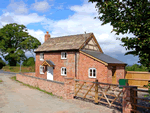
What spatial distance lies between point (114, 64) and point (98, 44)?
7.68m

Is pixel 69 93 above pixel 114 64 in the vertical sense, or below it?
below

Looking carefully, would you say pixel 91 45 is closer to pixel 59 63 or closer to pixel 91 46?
pixel 91 46

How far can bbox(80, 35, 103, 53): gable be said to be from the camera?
23822mm

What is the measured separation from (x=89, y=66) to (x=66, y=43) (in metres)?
6.55

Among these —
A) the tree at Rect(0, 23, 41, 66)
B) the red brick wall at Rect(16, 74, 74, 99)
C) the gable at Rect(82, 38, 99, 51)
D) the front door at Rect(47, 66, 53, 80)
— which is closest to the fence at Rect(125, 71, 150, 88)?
the gable at Rect(82, 38, 99, 51)

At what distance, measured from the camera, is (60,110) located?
29.8 ft

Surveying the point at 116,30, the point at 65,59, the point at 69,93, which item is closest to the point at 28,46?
the point at 65,59

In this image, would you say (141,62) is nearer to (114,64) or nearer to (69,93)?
(69,93)

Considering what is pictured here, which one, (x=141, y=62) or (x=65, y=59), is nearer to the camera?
(x=141, y=62)

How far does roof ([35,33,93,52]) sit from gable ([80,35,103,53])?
660 millimetres

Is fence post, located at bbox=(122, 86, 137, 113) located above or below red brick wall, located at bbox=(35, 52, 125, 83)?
below

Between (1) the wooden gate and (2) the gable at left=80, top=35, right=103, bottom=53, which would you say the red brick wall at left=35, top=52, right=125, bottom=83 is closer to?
(2) the gable at left=80, top=35, right=103, bottom=53

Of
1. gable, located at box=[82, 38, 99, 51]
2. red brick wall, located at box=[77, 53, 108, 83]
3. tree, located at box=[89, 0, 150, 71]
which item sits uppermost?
gable, located at box=[82, 38, 99, 51]

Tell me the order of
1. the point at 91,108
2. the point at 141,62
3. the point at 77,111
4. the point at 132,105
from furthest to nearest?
the point at 91,108 → the point at 77,111 → the point at 132,105 → the point at 141,62
